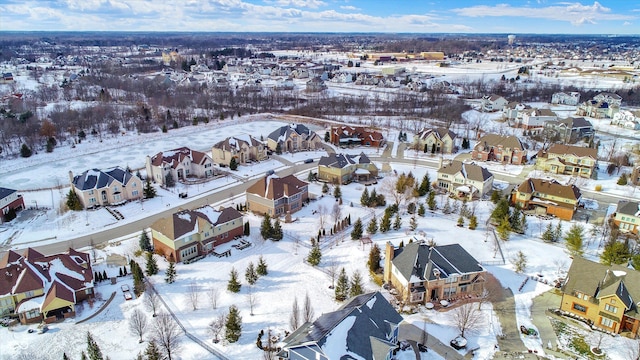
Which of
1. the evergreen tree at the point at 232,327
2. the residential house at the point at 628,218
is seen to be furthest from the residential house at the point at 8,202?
the residential house at the point at 628,218

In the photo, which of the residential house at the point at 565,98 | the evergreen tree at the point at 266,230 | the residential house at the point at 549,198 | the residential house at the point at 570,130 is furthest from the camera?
the residential house at the point at 565,98

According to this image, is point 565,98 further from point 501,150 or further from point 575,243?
point 575,243

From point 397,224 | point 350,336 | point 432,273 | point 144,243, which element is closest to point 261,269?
point 144,243

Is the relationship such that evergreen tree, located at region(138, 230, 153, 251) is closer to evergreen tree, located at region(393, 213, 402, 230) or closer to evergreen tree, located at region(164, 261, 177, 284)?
evergreen tree, located at region(164, 261, 177, 284)

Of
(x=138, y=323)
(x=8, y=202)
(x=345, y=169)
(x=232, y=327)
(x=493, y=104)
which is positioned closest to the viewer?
(x=232, y=327)

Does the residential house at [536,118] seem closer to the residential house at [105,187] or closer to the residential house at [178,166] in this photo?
the residential house at [178,166]

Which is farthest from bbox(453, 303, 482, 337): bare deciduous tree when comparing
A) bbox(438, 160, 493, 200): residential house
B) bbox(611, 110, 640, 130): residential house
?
bbox(611, 110, 640, 130): residential house
